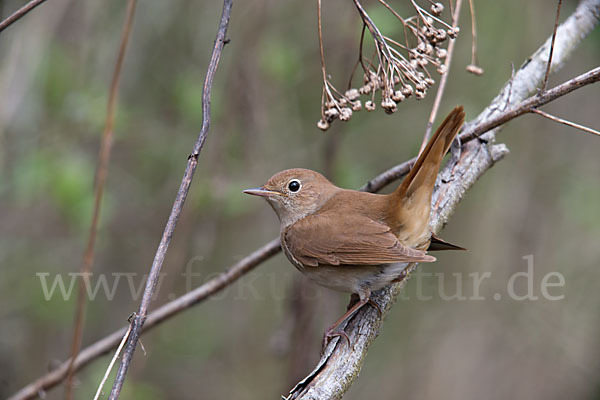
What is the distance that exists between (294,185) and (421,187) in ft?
3.30

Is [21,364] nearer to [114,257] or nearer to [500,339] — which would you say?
[114,257]

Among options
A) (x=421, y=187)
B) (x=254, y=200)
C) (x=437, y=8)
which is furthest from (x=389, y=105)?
(x=254, y=200)

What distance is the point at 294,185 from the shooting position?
3.75m

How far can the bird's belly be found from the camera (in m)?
3.11

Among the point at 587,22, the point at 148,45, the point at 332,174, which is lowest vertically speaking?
the point at 332,174

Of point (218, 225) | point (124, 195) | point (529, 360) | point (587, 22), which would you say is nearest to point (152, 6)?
point (124, 195)

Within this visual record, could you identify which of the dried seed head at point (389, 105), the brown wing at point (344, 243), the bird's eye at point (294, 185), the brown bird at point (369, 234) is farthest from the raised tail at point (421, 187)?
the bird's eye at point (294, 185)

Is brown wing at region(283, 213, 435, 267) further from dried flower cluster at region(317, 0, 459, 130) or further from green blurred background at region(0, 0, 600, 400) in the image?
green blurred background at region(0, 0, 600, 400)

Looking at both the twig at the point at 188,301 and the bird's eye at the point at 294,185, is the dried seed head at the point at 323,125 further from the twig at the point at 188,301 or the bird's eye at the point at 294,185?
the bird's eye at the point at 294,185

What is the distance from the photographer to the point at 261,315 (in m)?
6.55

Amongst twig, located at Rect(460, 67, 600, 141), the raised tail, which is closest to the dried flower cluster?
the raised tail

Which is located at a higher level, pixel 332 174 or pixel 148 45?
pixel 148 45

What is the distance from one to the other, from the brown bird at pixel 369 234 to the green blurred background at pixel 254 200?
2.88ft

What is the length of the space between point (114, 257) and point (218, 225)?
4.04ft
